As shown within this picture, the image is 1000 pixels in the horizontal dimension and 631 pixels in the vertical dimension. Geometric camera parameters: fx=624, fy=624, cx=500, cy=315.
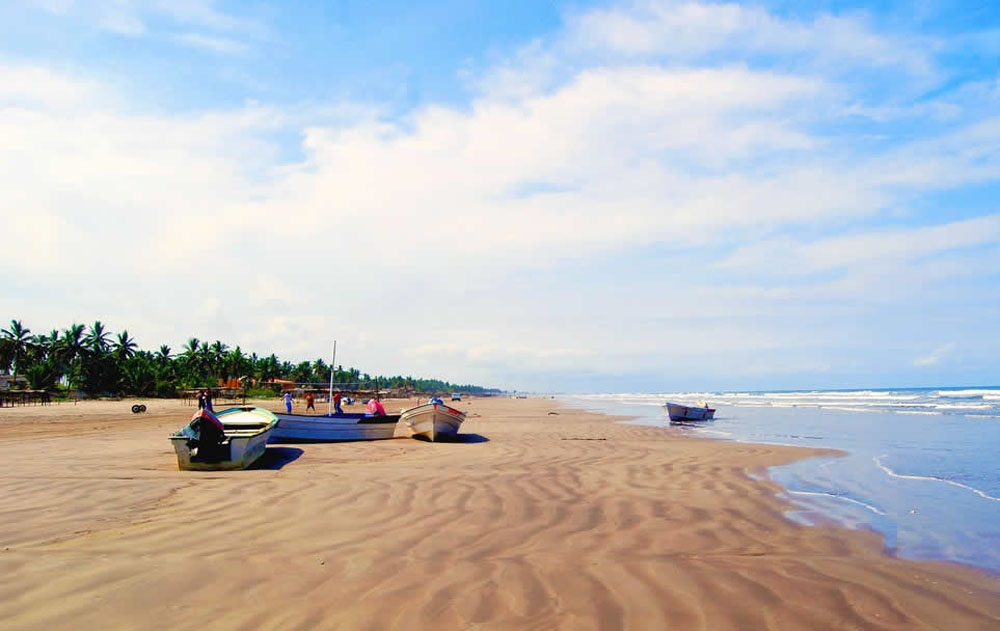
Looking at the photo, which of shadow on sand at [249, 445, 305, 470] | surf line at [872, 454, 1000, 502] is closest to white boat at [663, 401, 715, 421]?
surf line at [872, 454, 1000, 502]

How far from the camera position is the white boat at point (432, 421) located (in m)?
22.0

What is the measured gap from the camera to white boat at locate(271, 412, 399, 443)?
68.0 ft

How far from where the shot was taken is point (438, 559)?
669cm

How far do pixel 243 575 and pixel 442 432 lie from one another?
1640 centimetres

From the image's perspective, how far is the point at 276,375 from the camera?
11150 centimetres

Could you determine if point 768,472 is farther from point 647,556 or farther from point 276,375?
point 276,375

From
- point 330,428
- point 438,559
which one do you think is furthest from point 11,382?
point 438,559

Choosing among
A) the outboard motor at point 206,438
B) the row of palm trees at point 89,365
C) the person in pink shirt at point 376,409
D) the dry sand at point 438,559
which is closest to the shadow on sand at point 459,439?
the person in pink shirt at point 376,409

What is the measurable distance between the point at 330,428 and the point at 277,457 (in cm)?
428

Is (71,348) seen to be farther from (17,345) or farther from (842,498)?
(842,498)

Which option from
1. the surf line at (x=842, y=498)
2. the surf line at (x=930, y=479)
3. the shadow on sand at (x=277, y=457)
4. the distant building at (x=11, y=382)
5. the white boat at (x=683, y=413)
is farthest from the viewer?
the distant building at (x=11, y=382)

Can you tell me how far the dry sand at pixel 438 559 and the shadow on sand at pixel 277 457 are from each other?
3008mm

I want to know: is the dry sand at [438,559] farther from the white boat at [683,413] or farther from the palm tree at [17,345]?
the palm tree at [17,345]

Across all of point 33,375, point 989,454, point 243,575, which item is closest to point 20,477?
point 243,575
